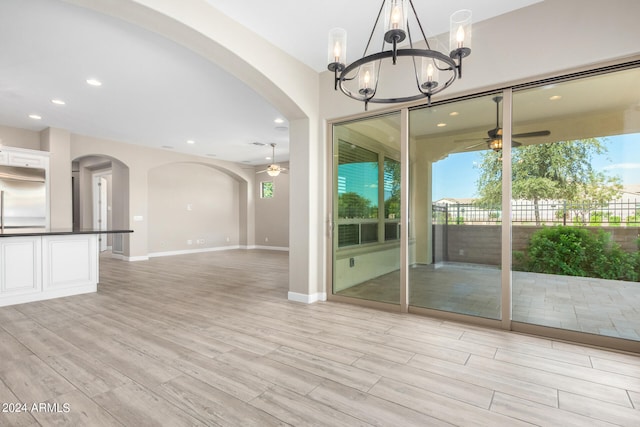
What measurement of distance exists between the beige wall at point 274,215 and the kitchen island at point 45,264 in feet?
20.0

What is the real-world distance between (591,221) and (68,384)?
4424mm

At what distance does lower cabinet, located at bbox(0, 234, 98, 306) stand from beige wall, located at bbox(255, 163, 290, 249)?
6101 mm

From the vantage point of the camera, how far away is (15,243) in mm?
4055

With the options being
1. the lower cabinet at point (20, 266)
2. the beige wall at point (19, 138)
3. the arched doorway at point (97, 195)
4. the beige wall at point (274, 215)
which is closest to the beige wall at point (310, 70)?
the lower cabinet at point (20, 266)

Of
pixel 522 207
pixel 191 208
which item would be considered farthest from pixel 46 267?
pixel 522 207

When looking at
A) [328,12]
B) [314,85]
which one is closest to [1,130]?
[314,85]

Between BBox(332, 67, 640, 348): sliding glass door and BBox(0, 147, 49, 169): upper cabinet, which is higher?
BBox(0, 147, 49, 169): upper cabinet

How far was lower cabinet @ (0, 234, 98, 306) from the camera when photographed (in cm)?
404

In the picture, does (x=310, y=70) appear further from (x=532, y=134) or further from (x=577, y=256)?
(x=577, y=256)

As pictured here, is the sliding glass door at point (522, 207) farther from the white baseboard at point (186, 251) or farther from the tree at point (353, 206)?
the white baseboard at point (186, 251)

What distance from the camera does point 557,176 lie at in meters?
2.93

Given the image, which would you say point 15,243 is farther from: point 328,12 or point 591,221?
point 591,221

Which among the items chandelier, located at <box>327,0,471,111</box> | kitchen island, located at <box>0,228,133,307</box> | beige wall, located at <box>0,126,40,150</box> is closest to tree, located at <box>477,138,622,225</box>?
chandelier, located at <box>327,0,471,111</box>

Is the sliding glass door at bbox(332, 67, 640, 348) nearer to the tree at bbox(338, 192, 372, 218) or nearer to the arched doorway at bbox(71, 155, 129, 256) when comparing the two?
the tree at bbox(338, 192, 372, 218)
